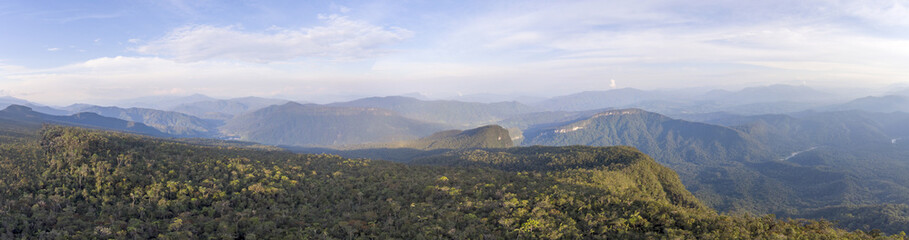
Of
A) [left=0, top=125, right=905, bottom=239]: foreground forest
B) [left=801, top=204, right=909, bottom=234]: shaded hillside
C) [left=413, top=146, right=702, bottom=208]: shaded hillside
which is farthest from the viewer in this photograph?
[left=801, top=204, right=909, bottom=234]: shaded hillside

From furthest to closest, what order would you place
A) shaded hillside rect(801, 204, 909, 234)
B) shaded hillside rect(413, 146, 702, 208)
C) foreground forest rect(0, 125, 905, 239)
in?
shaded hillside rect(801, 204, 909, 234) < shaded hillside rect(413, 146, 702, 208) < foreground forest rect(0, 125, 905, 239)

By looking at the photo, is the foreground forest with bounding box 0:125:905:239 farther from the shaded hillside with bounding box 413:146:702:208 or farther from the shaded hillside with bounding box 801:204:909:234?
the shaded hillside with bounding box 801:204:909:234

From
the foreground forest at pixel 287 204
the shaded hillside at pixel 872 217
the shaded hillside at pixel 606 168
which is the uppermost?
the foreground forest at pixel 287 204

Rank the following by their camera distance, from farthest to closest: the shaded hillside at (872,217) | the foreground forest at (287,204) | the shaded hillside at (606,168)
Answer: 1. the shaded hillside at (872,217)
2. the shaded hillside at (606,168)
3. the foreground forest at (287,204)

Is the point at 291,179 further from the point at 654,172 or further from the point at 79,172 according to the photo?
the point at 654,172

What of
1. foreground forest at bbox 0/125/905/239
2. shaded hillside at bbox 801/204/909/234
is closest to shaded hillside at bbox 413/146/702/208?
foreground forest at bbox 0/125/905/239

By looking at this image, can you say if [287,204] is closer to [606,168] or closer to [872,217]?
[606,168]

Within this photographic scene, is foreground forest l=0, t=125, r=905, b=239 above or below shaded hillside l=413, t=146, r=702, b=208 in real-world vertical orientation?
above

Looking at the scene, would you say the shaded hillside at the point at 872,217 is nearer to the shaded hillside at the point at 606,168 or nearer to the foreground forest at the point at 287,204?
the shaded hillside at the point at 606,168

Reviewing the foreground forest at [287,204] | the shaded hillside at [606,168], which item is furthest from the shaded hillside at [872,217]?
the foreground forest at [287,204]

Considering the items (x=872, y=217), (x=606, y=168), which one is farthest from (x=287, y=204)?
(x=872, y=217)
